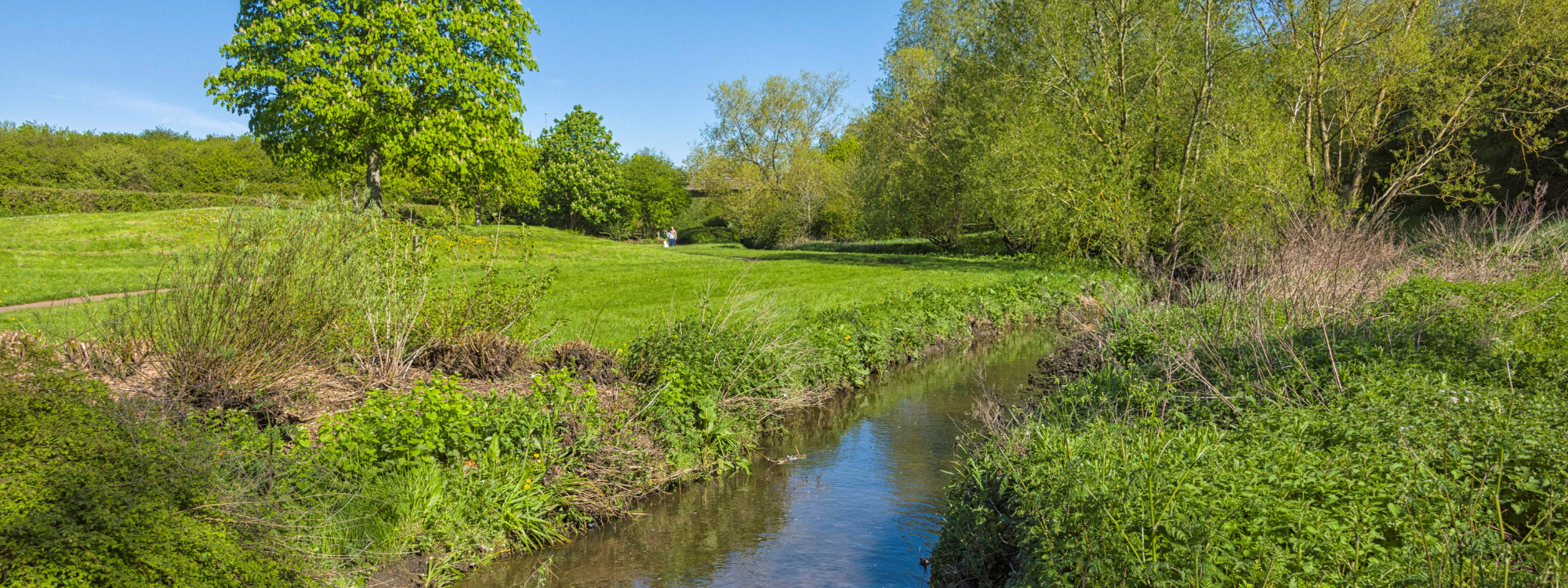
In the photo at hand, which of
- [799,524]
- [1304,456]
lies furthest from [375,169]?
[1304,456]

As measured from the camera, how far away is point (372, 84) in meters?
20.0

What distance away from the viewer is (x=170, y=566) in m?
3.59

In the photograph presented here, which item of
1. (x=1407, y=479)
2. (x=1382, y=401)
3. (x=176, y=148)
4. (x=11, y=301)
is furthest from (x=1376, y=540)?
(x=176, y=148)

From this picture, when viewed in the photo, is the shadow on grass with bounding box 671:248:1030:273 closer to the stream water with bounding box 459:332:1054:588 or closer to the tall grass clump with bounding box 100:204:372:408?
the stream water with bounding box 459:332:1054:588

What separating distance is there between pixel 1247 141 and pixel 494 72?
59.3ft

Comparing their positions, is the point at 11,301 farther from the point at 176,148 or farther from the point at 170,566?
the point at 176,148

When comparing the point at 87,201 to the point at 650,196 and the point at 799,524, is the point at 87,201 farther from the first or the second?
the point at 799,524

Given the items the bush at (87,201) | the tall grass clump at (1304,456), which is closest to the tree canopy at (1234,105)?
the tall grass clump at (1304,456)

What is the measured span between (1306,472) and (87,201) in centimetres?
4489

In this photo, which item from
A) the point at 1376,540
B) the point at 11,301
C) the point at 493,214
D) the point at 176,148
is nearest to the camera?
the point at 1376,540

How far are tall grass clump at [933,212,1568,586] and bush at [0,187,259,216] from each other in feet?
116

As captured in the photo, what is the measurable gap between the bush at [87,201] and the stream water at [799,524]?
32370 millimetres

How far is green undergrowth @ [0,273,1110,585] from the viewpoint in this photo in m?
3.90

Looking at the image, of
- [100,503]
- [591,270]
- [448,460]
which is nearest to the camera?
[100,503]
